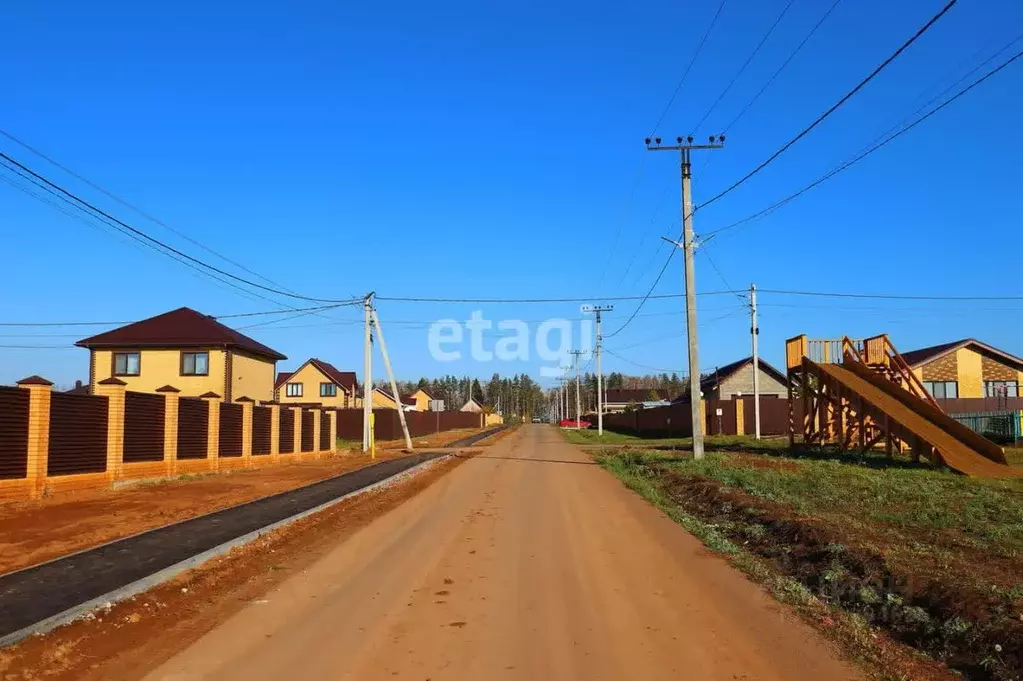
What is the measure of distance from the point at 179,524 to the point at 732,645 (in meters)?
9.23

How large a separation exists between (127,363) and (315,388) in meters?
29.0

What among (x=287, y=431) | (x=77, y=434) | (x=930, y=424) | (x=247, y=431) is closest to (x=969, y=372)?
(x=930, y=424)

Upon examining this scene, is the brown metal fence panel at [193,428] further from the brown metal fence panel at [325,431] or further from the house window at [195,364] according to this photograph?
the house window at [195,364]

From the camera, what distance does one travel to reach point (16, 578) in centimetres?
798

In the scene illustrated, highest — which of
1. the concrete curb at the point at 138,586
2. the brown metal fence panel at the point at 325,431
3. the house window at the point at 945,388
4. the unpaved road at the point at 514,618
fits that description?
the house window at the point at 945,388

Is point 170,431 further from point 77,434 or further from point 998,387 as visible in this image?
point 998,387

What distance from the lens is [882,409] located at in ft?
68.0

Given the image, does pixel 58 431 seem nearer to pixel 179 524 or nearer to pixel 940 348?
pixel 179 524

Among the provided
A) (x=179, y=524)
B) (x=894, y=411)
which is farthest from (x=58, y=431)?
(x=894, y=411)

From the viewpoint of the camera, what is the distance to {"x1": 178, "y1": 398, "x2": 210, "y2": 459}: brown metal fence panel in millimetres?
21453

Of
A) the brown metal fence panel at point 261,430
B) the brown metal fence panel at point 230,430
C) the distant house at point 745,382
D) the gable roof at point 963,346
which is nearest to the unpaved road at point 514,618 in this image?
the brown metal fence panel at point 230,430

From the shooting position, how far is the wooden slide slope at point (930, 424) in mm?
17766

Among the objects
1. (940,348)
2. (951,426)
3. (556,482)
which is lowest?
(556,482)

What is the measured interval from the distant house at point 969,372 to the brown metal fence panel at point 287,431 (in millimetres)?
34802
